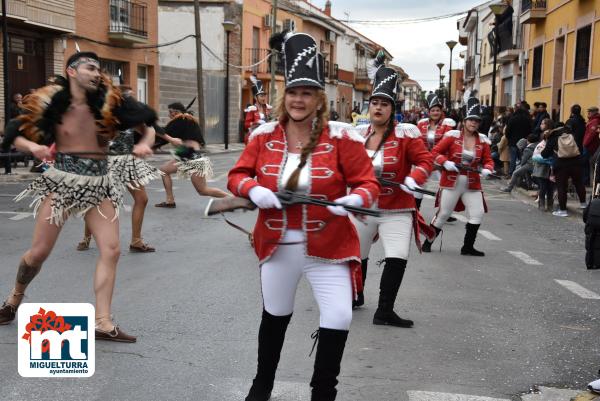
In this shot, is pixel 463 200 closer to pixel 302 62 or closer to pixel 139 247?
pixel 139 247

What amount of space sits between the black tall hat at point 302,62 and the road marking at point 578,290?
176 inches

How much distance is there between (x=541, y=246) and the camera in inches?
395

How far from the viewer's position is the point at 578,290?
7.24 metres

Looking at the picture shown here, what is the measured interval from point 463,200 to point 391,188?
346 cm

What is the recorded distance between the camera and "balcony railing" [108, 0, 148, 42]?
1041 inches

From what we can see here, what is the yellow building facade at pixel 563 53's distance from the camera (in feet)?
67.5

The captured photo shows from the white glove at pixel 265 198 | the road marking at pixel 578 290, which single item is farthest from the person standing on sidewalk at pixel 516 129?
the white glove at pixel 265 198

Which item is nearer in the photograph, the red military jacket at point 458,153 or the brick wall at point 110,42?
the red military jacket at point 458,153

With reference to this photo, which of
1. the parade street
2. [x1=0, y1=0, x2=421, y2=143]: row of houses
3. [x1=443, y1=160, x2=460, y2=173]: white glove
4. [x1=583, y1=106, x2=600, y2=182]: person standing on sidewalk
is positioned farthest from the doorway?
[x1=443, y1=160, x2=460, y2=173]: white glove

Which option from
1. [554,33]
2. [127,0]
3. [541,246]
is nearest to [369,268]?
[541,246]

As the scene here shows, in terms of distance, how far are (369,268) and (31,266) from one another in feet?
12.6

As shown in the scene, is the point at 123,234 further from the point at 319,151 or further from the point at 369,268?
the point at 319,151

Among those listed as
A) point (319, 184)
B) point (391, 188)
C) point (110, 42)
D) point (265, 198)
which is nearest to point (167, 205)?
point (391, 188)

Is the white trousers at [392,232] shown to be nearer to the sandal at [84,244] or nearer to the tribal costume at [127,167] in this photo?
the tribal costume at [127,167]
